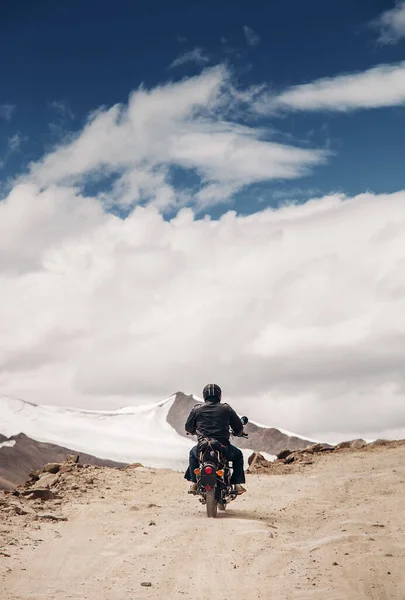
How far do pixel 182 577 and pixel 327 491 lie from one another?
30.9 feet

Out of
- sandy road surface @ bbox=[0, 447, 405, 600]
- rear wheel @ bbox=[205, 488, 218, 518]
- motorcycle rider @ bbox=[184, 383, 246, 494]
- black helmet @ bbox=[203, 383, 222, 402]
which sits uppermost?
black helmet @ bbox=[203, 383, 222, 402]

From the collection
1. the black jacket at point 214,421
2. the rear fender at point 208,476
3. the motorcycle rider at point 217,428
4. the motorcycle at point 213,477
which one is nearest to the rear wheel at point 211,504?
the motorcycle at point 213,477

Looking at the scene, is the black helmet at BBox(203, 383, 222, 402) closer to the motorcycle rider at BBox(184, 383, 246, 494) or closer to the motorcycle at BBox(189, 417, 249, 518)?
the motorcycle rider at BBox(184, 383, 246, 494)

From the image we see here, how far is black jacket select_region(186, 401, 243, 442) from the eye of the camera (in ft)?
50.9

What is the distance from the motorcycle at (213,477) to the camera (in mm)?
14797

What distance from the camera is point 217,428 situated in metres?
15.5

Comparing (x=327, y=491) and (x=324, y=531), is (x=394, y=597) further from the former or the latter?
(x=327, y=491)

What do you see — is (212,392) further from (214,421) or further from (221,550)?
(221,550)

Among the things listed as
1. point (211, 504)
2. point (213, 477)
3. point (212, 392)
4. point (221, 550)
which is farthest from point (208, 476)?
point (221, 550)

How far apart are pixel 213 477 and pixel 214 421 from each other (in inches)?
45.1

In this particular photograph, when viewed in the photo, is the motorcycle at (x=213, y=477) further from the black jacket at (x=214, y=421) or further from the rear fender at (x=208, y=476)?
the black jacket at (x=214, y=421)

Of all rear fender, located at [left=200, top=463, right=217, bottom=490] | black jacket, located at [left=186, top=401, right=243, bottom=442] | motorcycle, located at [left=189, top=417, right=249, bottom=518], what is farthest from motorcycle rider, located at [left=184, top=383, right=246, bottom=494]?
rear fender, located at [left=200, top=463, right=217, bottom=490]

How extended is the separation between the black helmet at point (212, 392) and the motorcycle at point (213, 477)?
768 mm

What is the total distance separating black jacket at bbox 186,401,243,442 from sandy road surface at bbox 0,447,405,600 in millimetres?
1562
